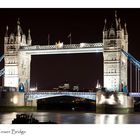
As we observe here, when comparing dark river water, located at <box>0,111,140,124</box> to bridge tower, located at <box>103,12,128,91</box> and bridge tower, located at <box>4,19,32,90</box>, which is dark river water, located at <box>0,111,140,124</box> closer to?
bridge tower, located at <box>103,12,128,91</box>

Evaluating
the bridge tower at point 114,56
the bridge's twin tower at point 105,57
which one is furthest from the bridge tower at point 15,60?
the bridge tower at point 114,56

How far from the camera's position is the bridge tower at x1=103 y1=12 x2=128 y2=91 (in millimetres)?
22109

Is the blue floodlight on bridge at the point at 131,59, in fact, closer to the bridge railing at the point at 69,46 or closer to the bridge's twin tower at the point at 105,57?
the bridge's twin tower at the point at 105,57

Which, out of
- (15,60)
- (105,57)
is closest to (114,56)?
(105,57)

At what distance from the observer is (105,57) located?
73.8ft

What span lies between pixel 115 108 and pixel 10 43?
685 centimetres

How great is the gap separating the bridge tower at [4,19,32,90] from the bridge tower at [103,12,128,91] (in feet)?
12.6

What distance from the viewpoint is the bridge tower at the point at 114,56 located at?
22109 mm

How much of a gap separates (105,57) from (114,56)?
0.41m

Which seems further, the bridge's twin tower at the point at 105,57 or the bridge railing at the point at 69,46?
the bridge's twin tower at the point at 105,57

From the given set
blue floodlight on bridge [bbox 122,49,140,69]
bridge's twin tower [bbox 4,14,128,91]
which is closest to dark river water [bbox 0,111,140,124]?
blue floodlight on bridge [bbox 122,49,140,69]
